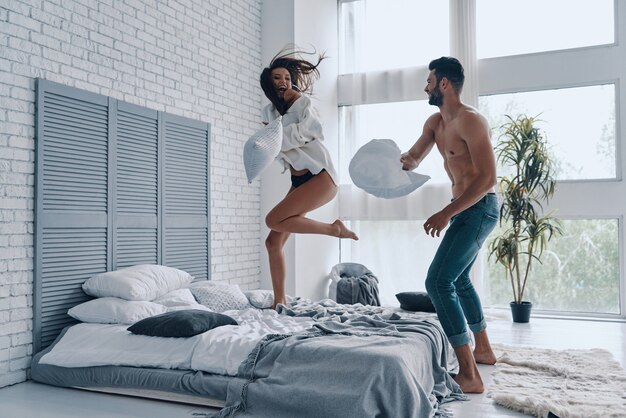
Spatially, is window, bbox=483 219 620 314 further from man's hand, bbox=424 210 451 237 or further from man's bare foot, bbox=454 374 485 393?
man's hand, bbox=424 210 451 237

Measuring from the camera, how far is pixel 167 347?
3008 millimetres

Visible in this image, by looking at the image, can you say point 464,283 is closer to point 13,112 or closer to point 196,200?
point 196,200

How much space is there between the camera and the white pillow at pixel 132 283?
143 inches

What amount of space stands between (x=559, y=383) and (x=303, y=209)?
1710 mm

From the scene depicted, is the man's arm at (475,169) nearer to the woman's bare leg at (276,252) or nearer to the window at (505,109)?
the woman's bare leg at (276,252)

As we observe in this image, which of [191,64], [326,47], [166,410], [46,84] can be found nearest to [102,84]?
[46,84]

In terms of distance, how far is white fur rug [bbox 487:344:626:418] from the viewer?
2693mm

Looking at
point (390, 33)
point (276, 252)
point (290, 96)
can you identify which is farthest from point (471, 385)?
point (390, 33)

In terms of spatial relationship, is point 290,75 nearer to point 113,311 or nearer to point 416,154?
point 416,154

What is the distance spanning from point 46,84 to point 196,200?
1724 mm

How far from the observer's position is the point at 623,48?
5.97 meters

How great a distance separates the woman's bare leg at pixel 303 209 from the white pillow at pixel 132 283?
95 centimetres

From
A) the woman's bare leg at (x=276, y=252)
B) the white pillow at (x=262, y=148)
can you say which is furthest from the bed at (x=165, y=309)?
the white pillow at (x=262, y=148)

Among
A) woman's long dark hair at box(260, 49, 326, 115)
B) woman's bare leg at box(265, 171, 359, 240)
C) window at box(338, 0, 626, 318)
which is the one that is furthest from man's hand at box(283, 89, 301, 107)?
window at box(338, 0, 626, 318)
